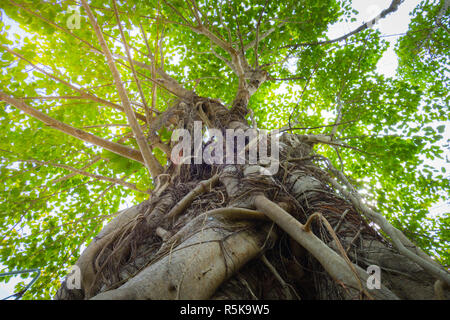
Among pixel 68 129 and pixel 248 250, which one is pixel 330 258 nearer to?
pixel 248 250

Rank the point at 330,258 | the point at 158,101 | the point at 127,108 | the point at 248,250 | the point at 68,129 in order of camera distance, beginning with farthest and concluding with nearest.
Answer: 1. the point at 158,101
2. the point at 68,129
3. the point at 127,108
4. the point at 248,250
5. the point at 330,258

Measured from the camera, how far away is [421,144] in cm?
374

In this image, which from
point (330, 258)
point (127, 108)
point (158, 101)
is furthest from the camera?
point (158, 101)

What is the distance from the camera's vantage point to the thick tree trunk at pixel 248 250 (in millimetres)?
1042

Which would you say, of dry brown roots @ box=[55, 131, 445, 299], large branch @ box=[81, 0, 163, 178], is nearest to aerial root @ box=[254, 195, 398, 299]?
dry brown roots @ box=[55, 131, 445, 299]

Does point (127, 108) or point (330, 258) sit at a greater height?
point (127, 108)

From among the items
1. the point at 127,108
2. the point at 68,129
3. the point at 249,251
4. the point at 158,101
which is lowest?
the point at 249,251

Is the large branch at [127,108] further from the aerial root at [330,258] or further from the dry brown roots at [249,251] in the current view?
the aerial root at [330,258]

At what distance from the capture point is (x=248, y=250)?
1.36 meters

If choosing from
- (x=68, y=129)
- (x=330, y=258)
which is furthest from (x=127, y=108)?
(x=330, y=258)

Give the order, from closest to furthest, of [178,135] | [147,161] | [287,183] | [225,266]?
1. [225,266]
2. [287,183]
3. [147,161]
4. [178,135]
